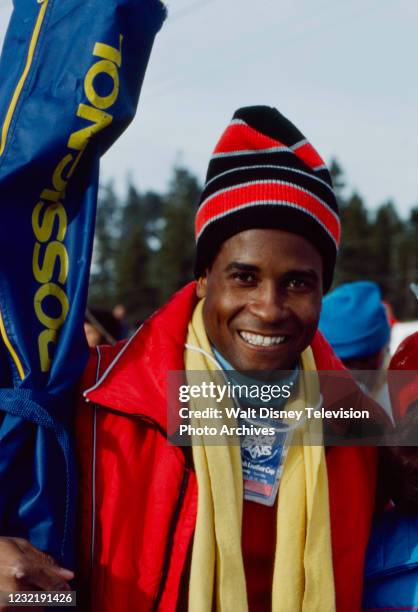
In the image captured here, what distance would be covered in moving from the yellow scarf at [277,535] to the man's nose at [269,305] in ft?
0.75

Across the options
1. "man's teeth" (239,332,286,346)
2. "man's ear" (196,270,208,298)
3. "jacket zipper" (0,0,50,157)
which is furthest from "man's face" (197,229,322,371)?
"jacket zipper" (0,0,50,157)

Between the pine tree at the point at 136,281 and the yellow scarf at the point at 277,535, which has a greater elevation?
the pine tree at the point at 136,281

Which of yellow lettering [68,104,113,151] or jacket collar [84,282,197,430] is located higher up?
Answer: yellow lettering [68,104,113,151]

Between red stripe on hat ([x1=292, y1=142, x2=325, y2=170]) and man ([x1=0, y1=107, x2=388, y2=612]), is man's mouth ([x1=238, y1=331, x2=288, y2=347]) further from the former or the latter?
red stripe on hat ([x1=292, y1=142, x2=325, y2=170])

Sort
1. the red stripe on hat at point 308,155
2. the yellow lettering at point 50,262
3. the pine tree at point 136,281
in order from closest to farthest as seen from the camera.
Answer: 1. the yellow lettering at point 50,262
2. the red stripe on hat at point 308,155
3. the pine tree at point 136,281

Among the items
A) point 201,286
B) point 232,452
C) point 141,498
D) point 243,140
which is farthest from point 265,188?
point 141,498

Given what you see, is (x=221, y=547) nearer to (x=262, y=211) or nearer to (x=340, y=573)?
(x=340, y=573)

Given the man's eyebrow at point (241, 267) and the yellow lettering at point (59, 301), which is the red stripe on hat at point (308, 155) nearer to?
the man's eyebrow at point (241, 267)

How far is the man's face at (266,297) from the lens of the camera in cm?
212

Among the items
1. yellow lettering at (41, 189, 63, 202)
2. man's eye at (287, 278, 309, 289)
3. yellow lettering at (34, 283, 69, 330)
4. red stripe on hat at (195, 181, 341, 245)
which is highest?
red stripe on hat at (195, 181, 341, 245)

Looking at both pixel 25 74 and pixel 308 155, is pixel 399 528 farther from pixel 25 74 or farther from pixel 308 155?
pixel 25 74

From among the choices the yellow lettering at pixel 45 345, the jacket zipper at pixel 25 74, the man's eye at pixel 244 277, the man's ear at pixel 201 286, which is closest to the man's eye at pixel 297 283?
the man's eye at pixel 244 277

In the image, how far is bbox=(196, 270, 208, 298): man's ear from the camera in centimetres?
236

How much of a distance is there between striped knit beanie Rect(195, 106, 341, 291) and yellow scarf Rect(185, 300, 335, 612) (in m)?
0.44
